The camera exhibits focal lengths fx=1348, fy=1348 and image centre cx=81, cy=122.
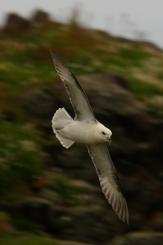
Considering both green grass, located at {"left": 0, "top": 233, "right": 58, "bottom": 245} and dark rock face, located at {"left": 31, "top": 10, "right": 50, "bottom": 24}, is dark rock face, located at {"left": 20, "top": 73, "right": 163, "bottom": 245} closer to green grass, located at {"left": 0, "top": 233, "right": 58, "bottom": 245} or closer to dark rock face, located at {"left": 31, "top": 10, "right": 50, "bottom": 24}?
green grass, located at {"left": 0, "top": 233, "right": 58, "bottom": 245}

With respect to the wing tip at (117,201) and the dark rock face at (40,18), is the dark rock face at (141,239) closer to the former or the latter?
the wing tip at (117,201)

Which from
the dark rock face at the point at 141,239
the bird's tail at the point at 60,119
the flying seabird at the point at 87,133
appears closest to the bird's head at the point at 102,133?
the flying seabird at the point at 87,133

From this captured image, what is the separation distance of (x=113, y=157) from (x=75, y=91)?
387 centimetres

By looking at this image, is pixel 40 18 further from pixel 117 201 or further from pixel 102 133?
pixel 102 133

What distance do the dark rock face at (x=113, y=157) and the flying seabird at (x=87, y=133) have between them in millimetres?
362

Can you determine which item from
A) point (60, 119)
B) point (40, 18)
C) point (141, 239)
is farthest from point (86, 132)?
point (40, 18)

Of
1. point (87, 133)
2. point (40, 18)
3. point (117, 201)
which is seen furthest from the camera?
point (40, 18)

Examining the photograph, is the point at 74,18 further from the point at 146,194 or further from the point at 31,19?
the point at 146,194

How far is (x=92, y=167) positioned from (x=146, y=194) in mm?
910

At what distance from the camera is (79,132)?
1705cm

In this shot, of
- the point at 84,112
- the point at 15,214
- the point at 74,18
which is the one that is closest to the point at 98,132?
the point at 84,112

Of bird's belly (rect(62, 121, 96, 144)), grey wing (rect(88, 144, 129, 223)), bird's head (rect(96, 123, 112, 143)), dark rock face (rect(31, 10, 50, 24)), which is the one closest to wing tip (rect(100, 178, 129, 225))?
grey wing (rect(88, 144, 129, 223))

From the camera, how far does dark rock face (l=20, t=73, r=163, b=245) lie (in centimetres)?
1852

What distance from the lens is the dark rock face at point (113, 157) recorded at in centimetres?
1852
